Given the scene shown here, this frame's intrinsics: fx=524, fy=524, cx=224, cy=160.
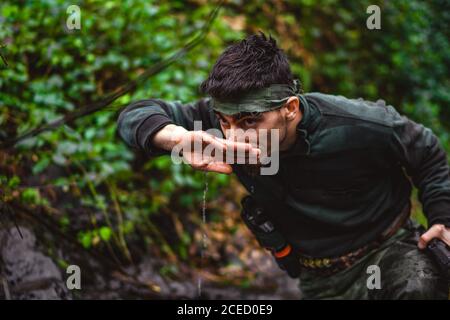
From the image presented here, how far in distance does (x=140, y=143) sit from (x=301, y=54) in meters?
4.35

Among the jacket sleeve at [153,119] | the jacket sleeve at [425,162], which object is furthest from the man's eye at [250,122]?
the jacket sleeve at [425,162]

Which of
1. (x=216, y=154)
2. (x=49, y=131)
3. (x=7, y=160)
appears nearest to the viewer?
(x=216, y=154)

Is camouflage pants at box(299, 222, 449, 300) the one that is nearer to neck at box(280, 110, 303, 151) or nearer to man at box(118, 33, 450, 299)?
man at box(118, 33, 450, 299)

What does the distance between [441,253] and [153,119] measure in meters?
1.58

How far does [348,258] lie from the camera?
9.84 ft

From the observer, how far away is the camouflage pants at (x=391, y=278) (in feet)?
8.59

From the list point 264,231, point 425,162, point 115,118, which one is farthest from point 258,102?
point 115,118

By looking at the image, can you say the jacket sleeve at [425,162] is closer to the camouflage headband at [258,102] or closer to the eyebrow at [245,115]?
the camouflage headband at [258,102]

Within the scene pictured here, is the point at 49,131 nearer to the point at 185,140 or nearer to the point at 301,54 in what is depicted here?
the point at 185,140

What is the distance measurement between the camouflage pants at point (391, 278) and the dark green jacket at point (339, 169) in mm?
117

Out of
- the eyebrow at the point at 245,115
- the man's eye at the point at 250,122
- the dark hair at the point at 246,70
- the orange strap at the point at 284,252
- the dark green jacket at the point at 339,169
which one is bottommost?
the orange strap at the point at 284,252

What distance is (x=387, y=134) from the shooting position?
2.67 m
